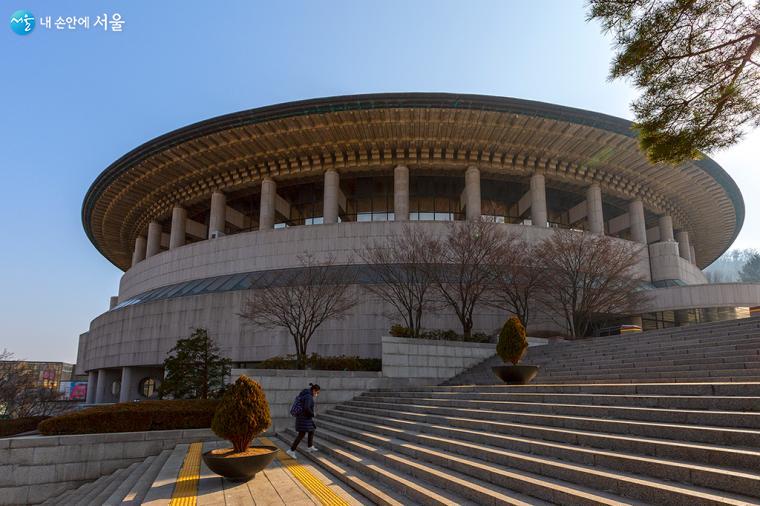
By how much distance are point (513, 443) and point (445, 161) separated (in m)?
29.3

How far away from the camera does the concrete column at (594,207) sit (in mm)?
36062

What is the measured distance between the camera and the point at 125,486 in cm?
1040

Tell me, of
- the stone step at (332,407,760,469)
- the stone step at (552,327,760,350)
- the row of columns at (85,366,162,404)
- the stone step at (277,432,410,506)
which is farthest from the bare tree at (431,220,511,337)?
the row of columns at (85,366,162,404)

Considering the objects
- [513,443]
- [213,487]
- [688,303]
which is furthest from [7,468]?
[688,303]

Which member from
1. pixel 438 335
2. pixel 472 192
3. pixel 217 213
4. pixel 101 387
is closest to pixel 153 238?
pixel 217 213

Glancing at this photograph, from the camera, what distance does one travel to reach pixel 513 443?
7.99m

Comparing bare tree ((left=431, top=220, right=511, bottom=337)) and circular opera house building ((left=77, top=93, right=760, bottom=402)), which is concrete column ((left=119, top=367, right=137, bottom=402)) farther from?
bare tree ((left=431, top=220, right=511, bottom=337))

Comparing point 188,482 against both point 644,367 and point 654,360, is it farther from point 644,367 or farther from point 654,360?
point 654,360

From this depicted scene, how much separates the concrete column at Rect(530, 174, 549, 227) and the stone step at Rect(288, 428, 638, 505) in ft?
91.2

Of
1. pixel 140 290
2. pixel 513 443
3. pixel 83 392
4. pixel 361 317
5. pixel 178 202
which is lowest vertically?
pixel 83 392

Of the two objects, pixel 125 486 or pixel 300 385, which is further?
pixel 300 385

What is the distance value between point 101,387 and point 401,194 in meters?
28.8

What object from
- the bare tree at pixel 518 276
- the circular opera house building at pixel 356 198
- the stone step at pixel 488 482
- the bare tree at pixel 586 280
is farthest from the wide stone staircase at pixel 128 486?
the bare tree at pixel 586 280

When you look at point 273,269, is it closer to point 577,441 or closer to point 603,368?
point 603,368
